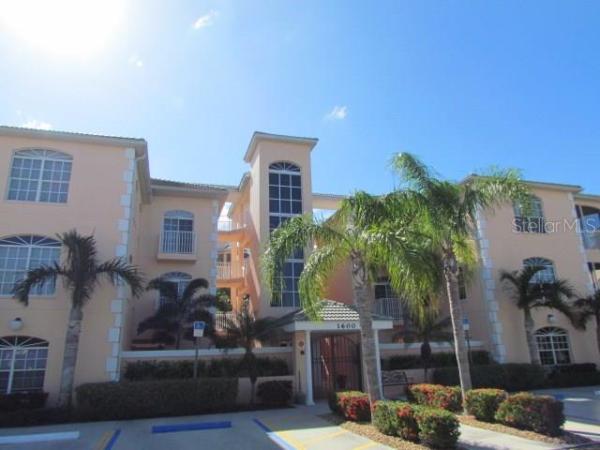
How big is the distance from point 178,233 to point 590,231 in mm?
20727

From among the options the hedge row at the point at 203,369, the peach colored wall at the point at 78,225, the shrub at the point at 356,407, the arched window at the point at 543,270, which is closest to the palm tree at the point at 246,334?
the hedge row at the point at 203,369

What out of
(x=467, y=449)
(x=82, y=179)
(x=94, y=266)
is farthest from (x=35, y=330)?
(x=467, y=449)

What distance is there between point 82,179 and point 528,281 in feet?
58.2

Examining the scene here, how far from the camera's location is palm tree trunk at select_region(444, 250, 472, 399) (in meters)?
11.0

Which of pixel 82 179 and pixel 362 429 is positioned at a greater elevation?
pixel 82 179

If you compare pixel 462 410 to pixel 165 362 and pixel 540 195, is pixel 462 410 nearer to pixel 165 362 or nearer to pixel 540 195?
pixel 165 362

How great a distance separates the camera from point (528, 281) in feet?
60.5

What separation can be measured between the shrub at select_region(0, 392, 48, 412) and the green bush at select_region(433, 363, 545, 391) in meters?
13.1

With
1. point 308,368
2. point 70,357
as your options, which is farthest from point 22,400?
point 308,368

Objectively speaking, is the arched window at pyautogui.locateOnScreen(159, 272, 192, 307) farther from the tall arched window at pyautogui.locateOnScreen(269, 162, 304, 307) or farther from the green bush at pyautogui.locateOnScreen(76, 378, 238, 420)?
the green bush at pyautogui.locateOnScreen(76, 378, 238, 420)

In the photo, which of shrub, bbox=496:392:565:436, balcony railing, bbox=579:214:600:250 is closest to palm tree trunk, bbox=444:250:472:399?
shrub, bbox=496:392:565:436

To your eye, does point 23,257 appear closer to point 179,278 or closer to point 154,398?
point 154,398

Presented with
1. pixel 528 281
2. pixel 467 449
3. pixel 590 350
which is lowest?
pixel 467 449

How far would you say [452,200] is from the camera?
11.8 metres
